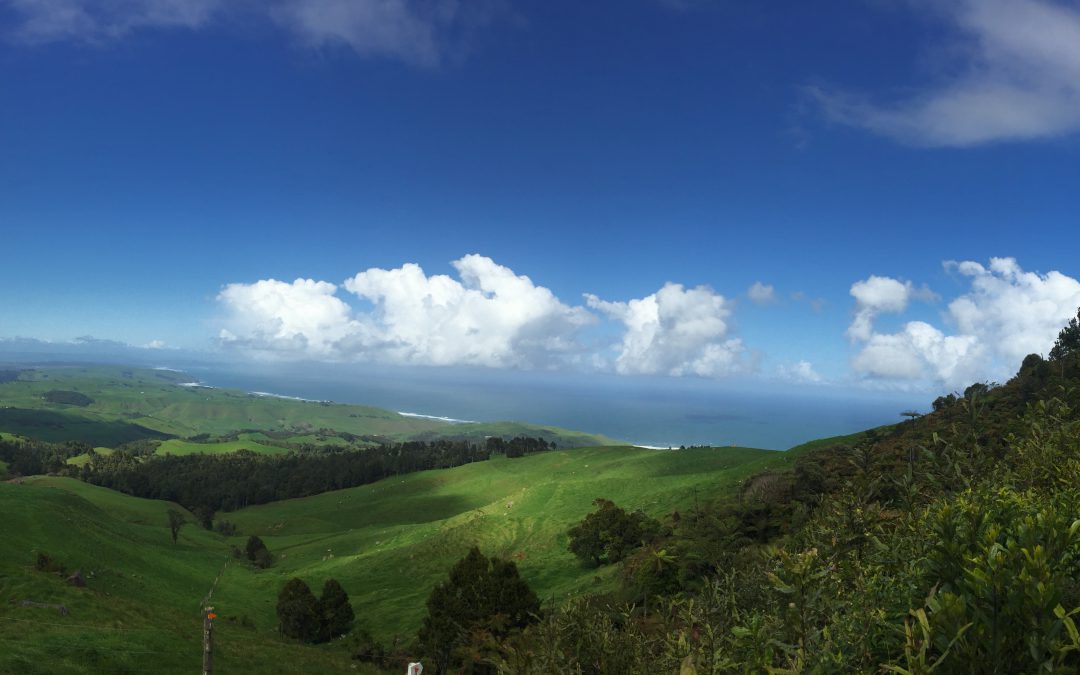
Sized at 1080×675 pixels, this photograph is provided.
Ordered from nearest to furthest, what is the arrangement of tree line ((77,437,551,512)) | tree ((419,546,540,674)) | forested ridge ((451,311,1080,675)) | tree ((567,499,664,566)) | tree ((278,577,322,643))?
forested ridge ((451,311,1080,675)), tree ((419,546,540,674)), tree ((278,577,322,643)), tree ((567,499,664,566)), tree line ((77,437,551,512))

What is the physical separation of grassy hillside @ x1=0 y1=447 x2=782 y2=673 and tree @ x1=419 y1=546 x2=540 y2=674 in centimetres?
806

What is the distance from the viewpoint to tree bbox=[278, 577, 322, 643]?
4809cm

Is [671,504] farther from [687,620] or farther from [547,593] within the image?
[687,620]

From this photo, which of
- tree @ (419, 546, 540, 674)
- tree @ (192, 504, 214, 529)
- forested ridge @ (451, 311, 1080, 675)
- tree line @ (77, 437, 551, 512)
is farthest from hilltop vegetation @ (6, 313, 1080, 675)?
tree line @ (77, 437, 551, 512)

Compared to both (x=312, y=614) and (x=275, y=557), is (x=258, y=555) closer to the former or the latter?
(x=275, y=557)

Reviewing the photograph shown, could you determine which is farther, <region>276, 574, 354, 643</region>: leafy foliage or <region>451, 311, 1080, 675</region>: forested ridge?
<region>276, 574, 354, 643</region>: leafy foliage

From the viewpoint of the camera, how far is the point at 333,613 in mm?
49125

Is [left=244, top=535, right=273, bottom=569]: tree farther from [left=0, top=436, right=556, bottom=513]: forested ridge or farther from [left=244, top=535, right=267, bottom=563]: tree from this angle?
[left=0, top=436, right=556, bottom=513]: forested ridge

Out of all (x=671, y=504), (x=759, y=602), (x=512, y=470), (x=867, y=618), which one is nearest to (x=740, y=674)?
(x=867, y=618)

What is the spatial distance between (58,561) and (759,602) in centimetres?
6368

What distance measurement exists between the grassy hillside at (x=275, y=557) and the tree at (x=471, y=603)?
8058 mm

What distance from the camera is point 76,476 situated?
153m

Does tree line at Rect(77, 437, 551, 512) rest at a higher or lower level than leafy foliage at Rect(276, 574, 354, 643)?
lower

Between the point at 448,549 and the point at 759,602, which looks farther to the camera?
the point at 448,549
